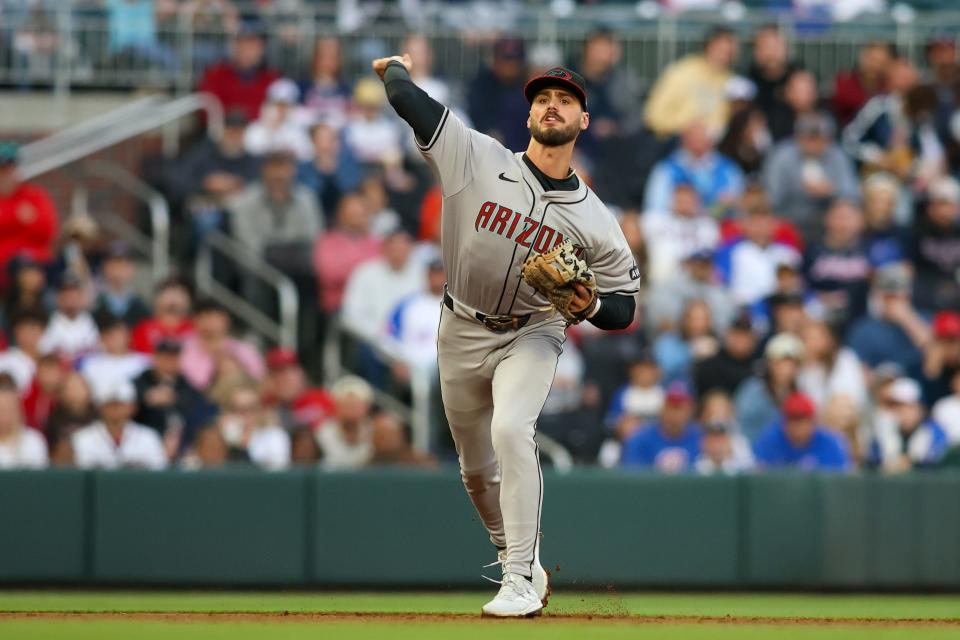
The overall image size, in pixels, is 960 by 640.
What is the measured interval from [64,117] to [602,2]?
5015 millimetres

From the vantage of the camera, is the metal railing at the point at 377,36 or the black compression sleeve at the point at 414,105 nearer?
the black compression sleeve at the point at 414,105

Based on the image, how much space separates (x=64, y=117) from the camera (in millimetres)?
13711

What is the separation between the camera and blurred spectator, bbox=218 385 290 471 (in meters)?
10.4

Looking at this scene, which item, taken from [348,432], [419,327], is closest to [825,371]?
[419,327]

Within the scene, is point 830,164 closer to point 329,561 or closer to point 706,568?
point 706,568

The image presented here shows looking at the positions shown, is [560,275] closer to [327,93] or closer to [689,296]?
[689,296]

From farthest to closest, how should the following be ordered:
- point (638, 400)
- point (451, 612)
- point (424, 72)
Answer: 1. point (424, 72)
2. point (638, 400)
3. point (451, 612)

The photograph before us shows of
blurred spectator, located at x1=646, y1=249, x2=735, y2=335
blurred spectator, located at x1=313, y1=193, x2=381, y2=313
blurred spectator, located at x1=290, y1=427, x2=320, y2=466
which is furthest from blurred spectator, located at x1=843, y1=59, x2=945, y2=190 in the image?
blurred spectator, located at x1=290, y1=427, x2=320, y2=466

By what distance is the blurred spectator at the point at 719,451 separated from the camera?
10453 millimetres

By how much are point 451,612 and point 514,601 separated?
0.86m

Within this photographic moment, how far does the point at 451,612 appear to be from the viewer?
7.27 meters

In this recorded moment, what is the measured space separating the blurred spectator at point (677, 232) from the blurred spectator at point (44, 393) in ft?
14.0

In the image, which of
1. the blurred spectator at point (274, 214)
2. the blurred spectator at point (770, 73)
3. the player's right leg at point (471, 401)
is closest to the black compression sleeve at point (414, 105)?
the player's right leg at point (471, 401)

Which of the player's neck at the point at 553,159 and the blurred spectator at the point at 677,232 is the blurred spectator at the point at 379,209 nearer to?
the blurred spectator at the point at 677,232
